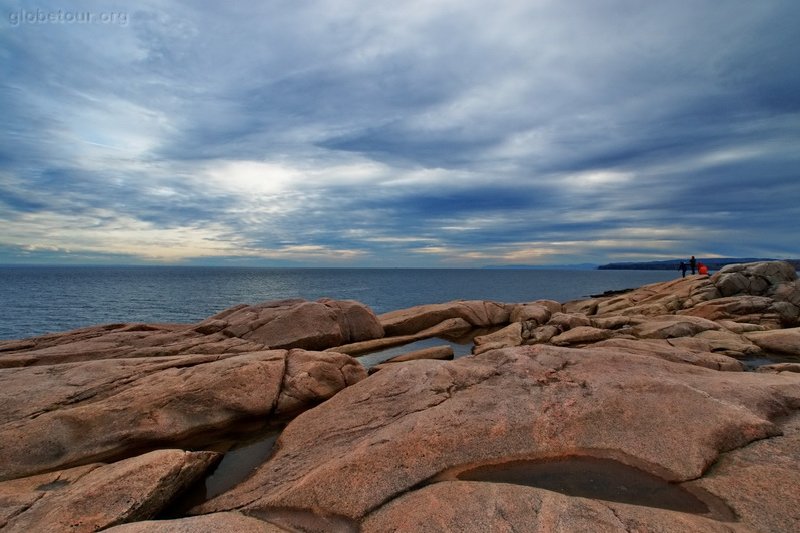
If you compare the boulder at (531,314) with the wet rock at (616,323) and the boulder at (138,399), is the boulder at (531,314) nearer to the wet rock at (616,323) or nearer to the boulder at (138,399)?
the wet rock at (616,323)

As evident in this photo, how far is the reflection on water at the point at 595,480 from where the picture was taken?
737 cm

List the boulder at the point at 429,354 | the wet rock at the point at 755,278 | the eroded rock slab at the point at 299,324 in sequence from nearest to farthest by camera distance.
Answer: the boulder at the point at 429,354, the eroded rock slab at the point at 299,324, the wet rock at the point at 755,278

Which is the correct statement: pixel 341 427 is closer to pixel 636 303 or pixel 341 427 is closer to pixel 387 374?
pixel 387 374

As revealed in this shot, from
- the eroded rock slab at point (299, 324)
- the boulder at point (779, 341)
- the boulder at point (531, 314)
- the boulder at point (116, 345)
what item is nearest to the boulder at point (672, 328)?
the boulder at point (779, 341)

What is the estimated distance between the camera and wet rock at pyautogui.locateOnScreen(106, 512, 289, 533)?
675 centimetres

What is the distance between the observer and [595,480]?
812cm

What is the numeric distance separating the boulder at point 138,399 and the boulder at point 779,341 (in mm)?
21958

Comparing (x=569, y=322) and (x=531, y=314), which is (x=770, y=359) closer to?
(x=569, y=322)

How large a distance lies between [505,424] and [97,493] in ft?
29.0

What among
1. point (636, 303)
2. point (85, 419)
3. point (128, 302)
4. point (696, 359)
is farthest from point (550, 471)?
point (128, 302)

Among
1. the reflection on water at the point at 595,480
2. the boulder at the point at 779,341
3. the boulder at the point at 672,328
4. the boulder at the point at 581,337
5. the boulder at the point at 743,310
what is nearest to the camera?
the reflection on water at the point at 595,480

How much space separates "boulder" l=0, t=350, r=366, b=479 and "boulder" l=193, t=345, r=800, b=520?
7.81 feet

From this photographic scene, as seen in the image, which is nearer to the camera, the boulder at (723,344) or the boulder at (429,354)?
the boulder at (723,344)

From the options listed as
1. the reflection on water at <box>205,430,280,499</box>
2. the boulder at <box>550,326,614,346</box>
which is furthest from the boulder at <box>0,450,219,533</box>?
the boulder at <box>550,326,614,346</box>
